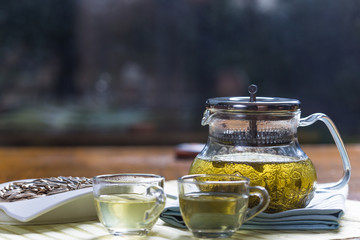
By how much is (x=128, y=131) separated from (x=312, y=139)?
1364 millimetres

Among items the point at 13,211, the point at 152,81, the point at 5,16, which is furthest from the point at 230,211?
the point at 5,16

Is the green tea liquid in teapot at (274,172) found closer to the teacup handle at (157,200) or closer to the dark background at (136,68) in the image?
the teacup handle at (157,200)

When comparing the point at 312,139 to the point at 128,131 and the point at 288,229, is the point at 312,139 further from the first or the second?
the point at 288,229

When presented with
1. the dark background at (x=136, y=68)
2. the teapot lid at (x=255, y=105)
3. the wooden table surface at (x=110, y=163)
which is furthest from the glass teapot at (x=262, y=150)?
the dark background at (x=136, y=68)

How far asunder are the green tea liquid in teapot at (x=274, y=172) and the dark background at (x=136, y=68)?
3275 mm

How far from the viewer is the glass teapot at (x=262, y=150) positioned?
0.74 m

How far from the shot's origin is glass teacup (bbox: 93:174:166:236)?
652 mm

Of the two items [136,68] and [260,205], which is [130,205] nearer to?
[260,205]

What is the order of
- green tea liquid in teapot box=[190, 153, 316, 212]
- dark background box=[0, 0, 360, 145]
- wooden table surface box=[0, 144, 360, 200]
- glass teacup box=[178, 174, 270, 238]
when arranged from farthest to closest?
1. dark background box=[0, 0, 360, 145]
2. wooden table surface box=[0, 144, 360, 200]
3. green tea liquid in teapot box=[190, 153, 316, 212]
4. glass teacup box=[178, 174, 270, 238]

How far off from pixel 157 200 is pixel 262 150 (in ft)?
0.58

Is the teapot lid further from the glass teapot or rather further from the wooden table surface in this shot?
the wooden table surface

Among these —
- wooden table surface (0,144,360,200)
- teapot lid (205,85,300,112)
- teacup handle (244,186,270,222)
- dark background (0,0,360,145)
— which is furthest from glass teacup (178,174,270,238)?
dark background (0,0,360,145)

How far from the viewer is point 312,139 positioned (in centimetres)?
418

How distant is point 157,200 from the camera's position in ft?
2.17
